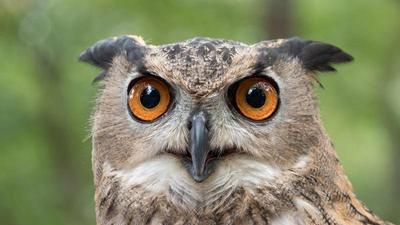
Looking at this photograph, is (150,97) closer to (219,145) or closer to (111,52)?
(219,145)

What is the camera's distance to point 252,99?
224cm

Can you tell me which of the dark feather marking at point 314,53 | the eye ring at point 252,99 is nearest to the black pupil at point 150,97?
the eye ring at point 252,99

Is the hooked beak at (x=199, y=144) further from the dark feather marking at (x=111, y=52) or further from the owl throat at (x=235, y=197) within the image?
the dark feather marking at (x=111, y=52)

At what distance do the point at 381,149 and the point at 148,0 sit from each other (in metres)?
5.75

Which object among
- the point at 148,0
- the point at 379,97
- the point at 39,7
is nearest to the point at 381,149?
the point at 379,97

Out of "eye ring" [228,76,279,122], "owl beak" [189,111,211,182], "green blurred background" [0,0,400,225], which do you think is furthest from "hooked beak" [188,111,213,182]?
"green blurred background" [0,0,400,225]

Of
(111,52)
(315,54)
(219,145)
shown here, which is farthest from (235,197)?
(111,52)

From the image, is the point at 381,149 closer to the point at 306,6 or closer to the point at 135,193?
the point at 306,6

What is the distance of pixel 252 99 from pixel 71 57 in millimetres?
6115

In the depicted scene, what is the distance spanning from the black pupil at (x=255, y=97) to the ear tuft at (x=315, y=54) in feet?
0.89

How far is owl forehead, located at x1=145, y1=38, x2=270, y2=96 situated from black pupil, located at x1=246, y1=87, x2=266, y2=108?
0.06 m

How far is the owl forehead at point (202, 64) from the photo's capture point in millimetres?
2191

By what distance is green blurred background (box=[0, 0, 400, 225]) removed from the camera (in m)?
7.43

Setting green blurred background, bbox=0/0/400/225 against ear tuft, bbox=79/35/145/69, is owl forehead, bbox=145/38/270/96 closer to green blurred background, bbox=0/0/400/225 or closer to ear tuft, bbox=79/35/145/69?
ear tuft, bbox=79/35/145/69
